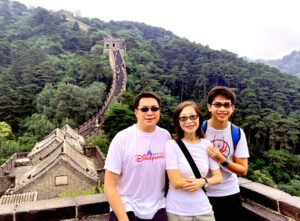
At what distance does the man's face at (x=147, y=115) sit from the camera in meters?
3.62

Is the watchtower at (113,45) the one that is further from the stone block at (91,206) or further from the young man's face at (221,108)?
the young man's face at (221,108)

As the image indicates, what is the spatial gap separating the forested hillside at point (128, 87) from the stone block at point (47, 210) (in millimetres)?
22361

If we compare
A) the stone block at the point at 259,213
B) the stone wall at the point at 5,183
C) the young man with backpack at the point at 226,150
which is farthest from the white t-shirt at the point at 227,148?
the stone wall at the point at 5,183

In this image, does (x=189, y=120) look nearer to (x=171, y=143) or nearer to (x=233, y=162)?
(x=171, y=143)

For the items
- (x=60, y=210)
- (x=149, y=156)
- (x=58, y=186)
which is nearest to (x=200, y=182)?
(x=149, y=156)

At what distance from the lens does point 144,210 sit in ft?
11.4

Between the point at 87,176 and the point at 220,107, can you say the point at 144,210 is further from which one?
the point at 87,176

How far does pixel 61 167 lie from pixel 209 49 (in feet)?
205

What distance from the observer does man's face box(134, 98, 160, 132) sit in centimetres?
362

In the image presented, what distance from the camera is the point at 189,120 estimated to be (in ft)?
11.9

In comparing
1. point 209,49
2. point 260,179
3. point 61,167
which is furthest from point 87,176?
point 209,49

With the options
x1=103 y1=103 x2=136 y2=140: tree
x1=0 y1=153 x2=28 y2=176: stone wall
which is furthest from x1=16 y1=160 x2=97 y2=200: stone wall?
x1=103 y1=103 x2=136 y2=140: tree

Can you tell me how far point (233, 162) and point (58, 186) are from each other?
14054 mm

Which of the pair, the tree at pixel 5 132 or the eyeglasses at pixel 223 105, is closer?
the eyeglasses at pixel 223 105
